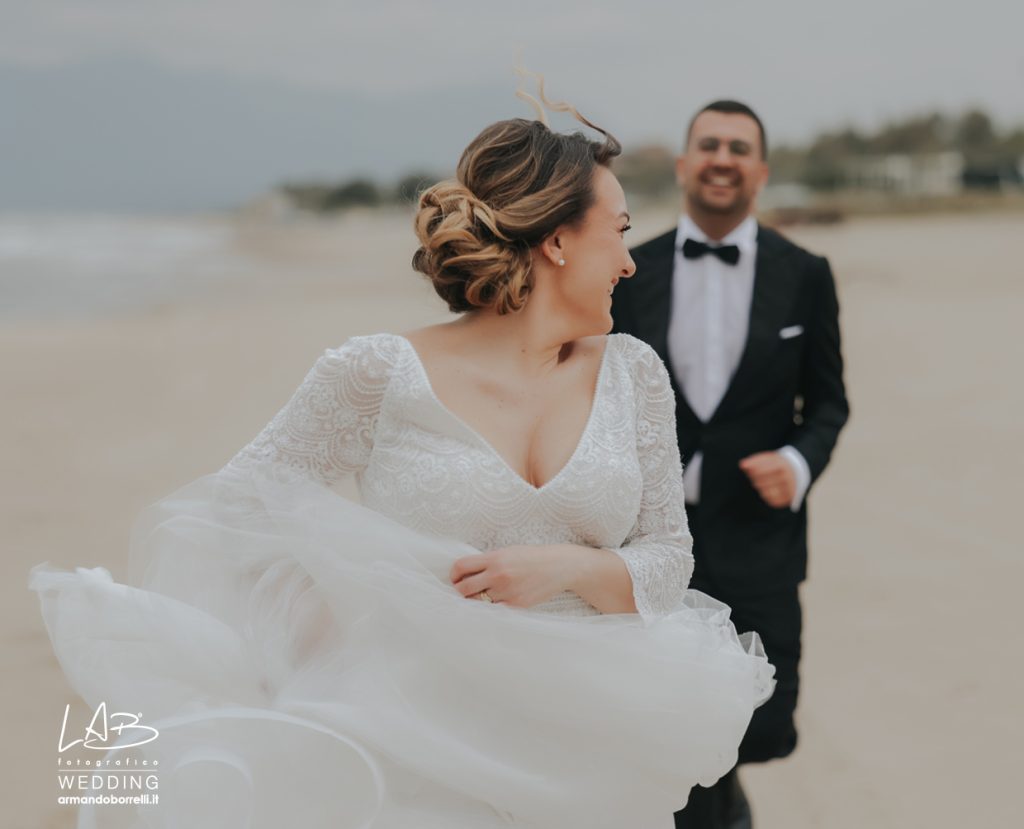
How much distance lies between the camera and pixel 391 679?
2277 mm

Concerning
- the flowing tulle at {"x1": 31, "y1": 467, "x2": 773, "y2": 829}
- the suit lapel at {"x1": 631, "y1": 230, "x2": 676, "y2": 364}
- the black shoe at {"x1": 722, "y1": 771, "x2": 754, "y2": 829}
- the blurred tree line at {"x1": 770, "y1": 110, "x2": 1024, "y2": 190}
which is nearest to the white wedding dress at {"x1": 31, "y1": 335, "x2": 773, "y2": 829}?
the flowing tulle at {"x1": 31, "y1": 467, "x2": 773, "y2": 829}

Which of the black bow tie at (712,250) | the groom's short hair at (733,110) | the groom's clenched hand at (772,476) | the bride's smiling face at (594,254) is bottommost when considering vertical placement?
the groom's clenched hand at (772,476)

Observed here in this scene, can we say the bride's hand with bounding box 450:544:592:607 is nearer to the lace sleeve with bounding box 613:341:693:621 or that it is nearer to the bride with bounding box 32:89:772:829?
the bride with bounding box 32:89:772:829

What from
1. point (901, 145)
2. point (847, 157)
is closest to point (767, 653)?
point (901, 145)

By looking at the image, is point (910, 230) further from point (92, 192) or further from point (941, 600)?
point (92, 192)

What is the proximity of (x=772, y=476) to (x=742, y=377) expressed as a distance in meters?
0.35

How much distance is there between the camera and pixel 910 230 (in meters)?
36.0

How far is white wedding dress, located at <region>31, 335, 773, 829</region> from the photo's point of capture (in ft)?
7.27

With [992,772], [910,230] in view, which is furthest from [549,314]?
[910,230]

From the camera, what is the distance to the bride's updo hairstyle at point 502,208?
Answer: 2439 mm

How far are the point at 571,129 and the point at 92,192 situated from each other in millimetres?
153563

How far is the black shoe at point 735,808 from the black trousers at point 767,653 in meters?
0.05

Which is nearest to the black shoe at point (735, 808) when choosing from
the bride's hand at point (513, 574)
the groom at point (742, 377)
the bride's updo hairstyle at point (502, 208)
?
the groom at point (742, 377)

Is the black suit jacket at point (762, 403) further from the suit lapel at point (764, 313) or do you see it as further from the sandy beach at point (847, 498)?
the sandy beach at point (847, 498)
